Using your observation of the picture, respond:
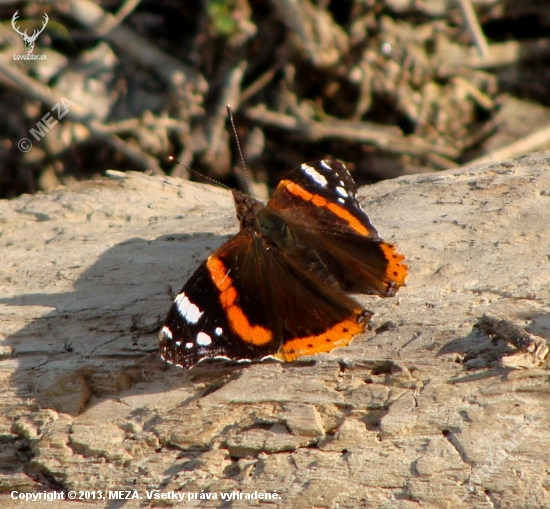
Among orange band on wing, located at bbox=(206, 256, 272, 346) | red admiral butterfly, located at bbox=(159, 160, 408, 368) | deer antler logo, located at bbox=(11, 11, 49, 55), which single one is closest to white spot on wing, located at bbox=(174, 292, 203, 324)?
red admiral butterfly, located at bbox=(159, 160, 408, 368)

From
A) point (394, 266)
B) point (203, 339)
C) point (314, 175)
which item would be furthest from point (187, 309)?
point (314, 175)

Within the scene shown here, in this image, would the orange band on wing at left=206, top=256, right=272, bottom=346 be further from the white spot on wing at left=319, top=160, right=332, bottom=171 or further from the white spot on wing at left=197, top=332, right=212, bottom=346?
the white spot on wing at left=319, top=160, right=332, bottom=171

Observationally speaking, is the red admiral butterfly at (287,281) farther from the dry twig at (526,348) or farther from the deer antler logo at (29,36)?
the deer antler logo at (29,36)

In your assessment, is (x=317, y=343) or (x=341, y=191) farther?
(x=341, y=191)

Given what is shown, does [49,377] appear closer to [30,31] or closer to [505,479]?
[505,479]

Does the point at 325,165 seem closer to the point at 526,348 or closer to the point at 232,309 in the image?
the point at 232,309
